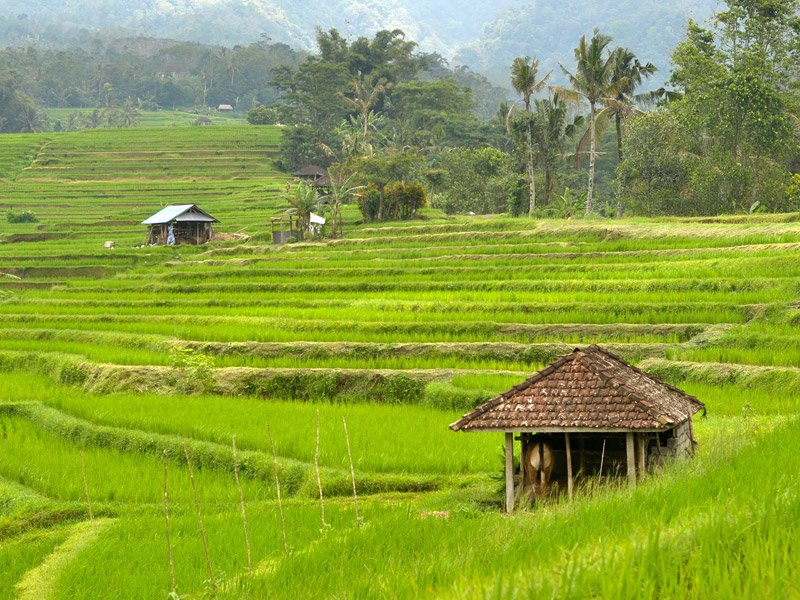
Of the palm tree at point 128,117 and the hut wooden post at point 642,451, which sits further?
the palm tree at point 128,117

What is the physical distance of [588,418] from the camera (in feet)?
30.7

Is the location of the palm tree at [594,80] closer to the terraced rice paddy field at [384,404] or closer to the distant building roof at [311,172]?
the terraced rice paddy field at [384,404]

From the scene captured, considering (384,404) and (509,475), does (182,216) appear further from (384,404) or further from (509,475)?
(509,475)

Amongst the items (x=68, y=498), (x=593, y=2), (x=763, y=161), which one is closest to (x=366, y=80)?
(x=763, y=161)

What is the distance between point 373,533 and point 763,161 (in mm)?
30381

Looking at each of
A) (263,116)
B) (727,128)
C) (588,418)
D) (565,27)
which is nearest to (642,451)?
(588,418)

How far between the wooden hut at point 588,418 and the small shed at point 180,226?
31.0 meters

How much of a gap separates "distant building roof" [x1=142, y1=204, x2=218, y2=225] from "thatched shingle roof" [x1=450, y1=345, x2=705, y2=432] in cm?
3113

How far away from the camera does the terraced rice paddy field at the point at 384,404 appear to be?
447 centimetres

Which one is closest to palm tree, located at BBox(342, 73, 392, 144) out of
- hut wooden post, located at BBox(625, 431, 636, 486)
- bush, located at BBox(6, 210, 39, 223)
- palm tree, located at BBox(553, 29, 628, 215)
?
bush, located at BBox(6, 210, 39, 223)

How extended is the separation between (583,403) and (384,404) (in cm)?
666

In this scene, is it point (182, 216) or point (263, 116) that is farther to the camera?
point (263, 116)

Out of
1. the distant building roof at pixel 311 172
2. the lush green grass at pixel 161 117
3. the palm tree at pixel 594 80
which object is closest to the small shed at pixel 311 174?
the distant building roof at pixel 311 172

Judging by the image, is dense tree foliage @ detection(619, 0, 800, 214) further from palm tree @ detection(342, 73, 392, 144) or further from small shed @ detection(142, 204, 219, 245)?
palm tree @ detection(342, 73, 392, 144)
